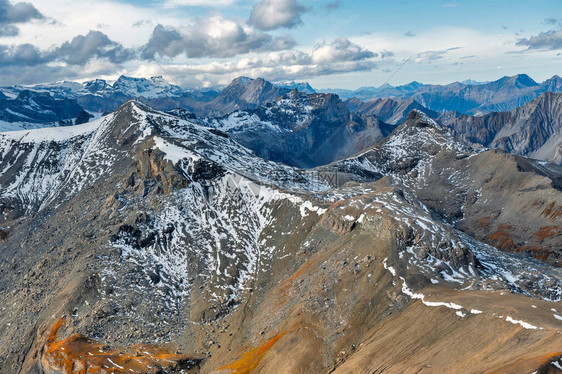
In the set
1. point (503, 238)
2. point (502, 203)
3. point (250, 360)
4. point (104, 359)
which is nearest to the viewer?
point (250, 360)

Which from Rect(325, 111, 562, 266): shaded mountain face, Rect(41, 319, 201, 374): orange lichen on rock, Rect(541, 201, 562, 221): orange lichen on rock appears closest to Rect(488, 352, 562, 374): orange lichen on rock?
Rect(41, 319, 201, 374): orange lichen on rock

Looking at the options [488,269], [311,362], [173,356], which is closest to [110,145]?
[173,356]

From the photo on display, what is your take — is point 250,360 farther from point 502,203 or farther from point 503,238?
point 502,203

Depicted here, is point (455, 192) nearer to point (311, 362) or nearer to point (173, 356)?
point (311, 362)

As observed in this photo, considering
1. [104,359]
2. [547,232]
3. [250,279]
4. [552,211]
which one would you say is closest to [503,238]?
[547,232]

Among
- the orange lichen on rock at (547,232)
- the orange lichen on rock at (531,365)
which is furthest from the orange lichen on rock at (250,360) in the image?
the orange lichen on rock at (547,232)
